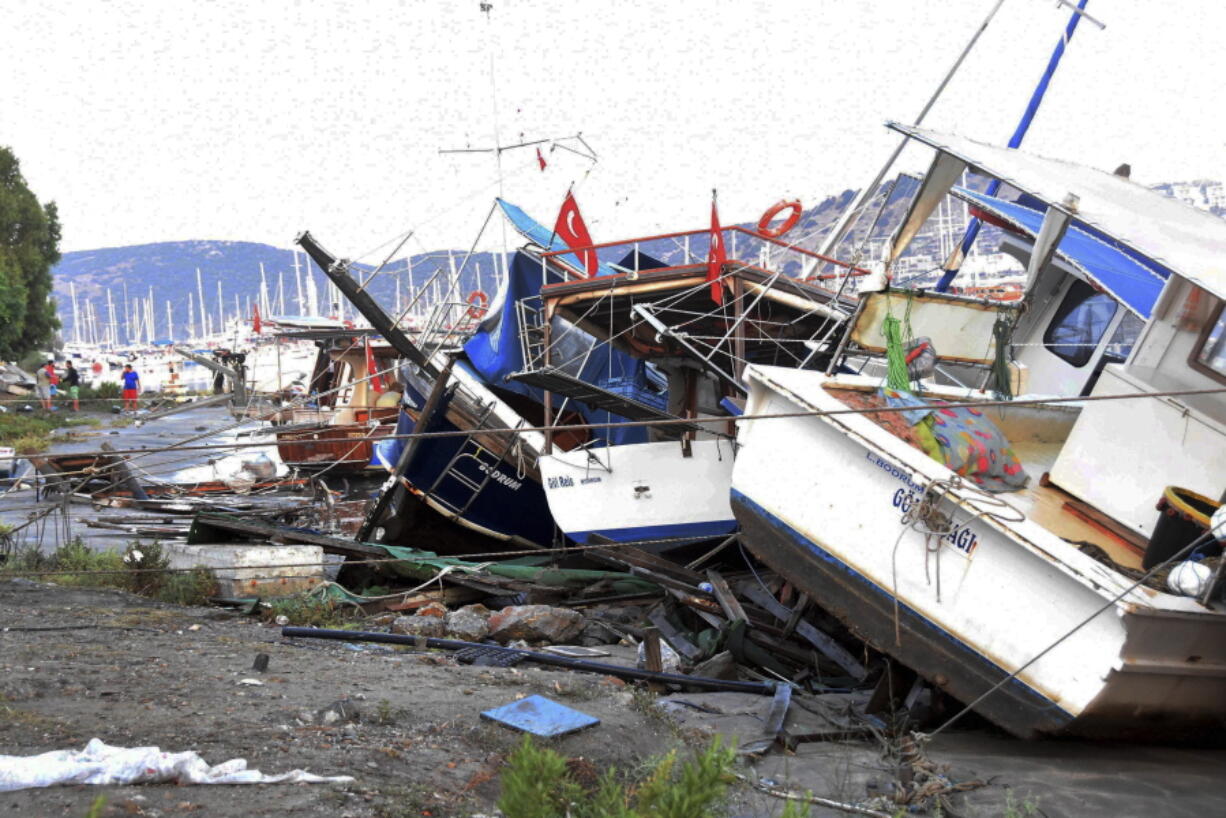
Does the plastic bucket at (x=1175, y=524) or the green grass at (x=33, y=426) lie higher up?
the plastic bucket at (x=1175, y=524)

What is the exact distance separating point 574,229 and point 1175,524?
689cm

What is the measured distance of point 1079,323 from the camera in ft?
31.1

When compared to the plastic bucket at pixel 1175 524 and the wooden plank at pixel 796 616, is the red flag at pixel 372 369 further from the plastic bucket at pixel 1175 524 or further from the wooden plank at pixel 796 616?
the plastic bucket at pixel 1175 524

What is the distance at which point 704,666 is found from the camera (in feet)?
22.7

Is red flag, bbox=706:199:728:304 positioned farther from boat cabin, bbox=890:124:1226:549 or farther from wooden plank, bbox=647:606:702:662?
wooden plank, bbox=647:606:702:662

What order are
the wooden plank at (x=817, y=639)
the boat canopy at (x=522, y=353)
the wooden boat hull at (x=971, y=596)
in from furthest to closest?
the boat canopy at (x=522, y=353) < the wooden plank at (x=817, y=639) < the wooden boat hull at (x=971, y=596)

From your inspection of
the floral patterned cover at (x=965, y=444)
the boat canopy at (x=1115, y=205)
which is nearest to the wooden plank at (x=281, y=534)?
the floral patterned cover at (x=965, y=444)

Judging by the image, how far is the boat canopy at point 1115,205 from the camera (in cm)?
529

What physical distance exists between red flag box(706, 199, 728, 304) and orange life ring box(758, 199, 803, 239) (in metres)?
0.50

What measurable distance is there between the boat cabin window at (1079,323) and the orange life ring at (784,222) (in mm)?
2529

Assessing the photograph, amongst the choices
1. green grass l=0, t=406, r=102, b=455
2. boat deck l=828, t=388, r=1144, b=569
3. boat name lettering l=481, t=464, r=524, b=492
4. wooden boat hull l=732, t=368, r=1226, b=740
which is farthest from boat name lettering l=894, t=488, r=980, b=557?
green grass l=0, t=406, r=102, b=455

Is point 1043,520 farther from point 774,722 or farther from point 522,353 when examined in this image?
point 522,353

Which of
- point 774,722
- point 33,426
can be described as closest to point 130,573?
point 774,722

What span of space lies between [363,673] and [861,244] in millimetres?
4965
